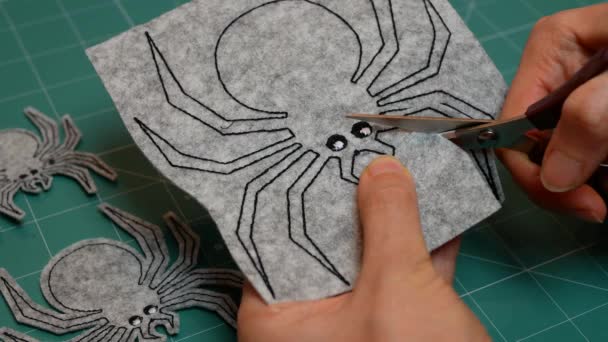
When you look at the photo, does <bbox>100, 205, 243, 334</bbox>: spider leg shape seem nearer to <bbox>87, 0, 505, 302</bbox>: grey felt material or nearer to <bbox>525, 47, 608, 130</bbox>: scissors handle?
<bbox>87, 0, 505, 302</bbox>: grey felt material

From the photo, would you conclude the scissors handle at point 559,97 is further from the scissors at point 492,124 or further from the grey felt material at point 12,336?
the grey felt material at point 12,336

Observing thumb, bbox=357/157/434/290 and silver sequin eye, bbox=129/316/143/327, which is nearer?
thumb, bbox=357/157/434/290

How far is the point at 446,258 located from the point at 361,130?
24 cm

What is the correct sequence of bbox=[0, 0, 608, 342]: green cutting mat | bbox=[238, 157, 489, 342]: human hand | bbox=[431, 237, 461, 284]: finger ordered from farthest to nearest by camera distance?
bbox=[0, 0, 608, 342]: green cutting mat → bbox=[431, 237, 461, 284]: finger → bbox=[238, 157, 489, 342]: human hand

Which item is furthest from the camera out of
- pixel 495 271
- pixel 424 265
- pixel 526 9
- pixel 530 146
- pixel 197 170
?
pixel 526 9

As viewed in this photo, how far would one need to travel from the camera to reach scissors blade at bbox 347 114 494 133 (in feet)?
3.53

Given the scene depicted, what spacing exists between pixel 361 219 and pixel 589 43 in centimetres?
53

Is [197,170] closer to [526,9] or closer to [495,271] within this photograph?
[495,271]

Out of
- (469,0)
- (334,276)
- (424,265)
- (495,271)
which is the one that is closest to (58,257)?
(334,276)

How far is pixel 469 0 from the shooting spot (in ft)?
6.02

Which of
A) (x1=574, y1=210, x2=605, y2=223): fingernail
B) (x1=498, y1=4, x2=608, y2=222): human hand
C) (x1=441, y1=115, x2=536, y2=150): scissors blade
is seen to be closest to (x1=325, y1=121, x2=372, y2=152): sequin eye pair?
(x1=441, y1=115, x2=536, y2=150): scissors blade

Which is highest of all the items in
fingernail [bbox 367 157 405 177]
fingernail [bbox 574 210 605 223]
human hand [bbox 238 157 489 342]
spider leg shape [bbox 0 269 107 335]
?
fingernail [bbox 367 157 405 177]

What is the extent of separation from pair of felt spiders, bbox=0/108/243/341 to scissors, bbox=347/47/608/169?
387mm

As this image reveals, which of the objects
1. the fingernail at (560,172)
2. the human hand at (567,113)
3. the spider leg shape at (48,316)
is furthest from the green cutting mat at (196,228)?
the fingernail at (560,172)
